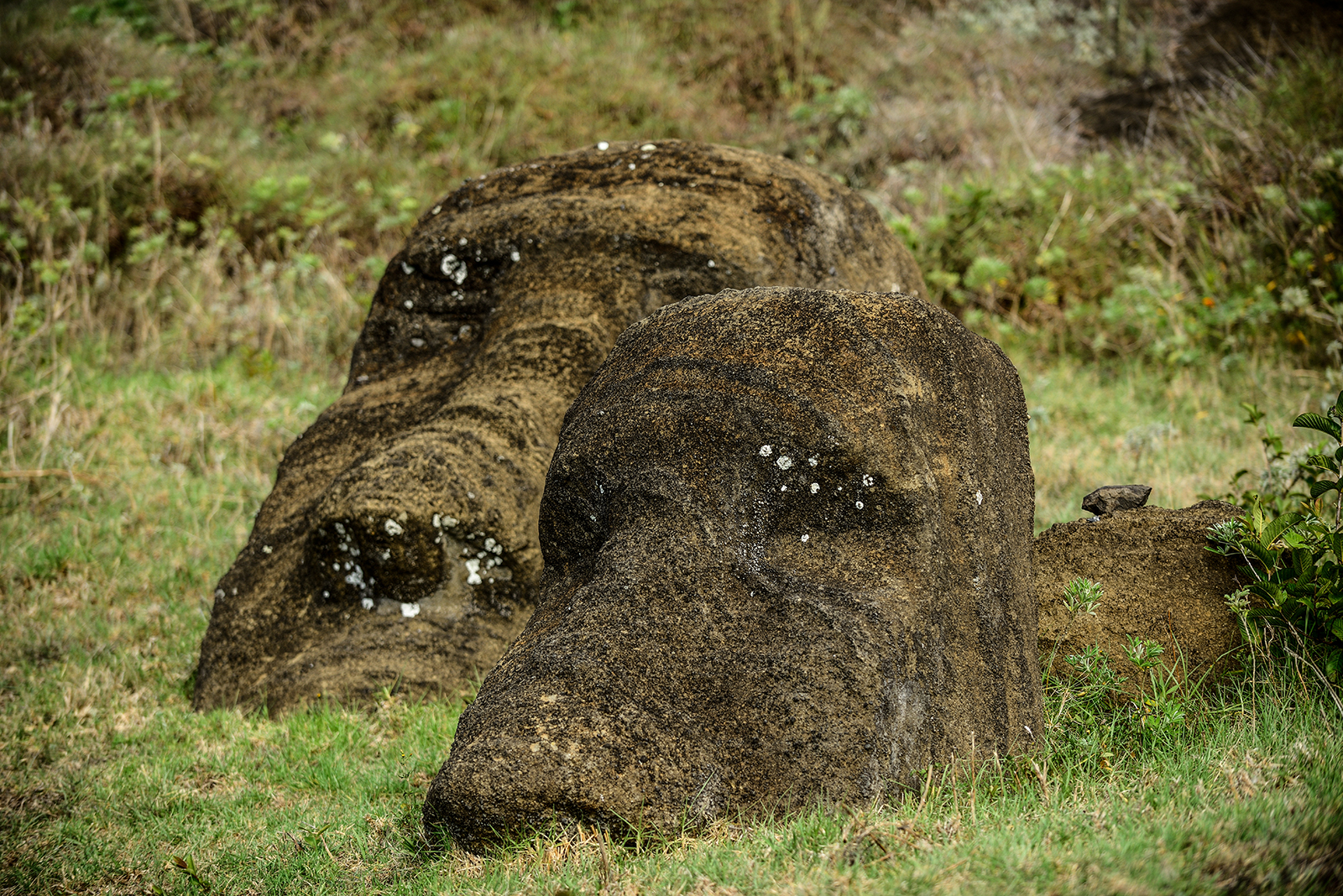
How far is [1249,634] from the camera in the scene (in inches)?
123

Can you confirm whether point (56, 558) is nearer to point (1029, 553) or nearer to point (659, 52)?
point (1029, 553)

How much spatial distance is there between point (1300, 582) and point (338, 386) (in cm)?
685

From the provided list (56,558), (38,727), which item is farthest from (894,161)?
(38,727)

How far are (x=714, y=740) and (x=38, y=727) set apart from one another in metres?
3.14

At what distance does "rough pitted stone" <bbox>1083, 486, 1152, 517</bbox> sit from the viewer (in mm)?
3633

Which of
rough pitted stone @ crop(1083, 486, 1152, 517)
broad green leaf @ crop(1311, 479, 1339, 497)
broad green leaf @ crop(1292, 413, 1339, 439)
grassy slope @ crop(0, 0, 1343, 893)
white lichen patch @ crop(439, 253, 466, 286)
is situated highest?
broad green leaf @ crop(1292, 413, 1339, 439)

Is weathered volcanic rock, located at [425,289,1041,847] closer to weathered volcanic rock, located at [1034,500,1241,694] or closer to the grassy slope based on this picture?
the grassy slope

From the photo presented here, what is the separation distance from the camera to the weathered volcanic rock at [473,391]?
162 inches

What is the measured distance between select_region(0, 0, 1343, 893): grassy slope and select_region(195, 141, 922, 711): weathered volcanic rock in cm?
29

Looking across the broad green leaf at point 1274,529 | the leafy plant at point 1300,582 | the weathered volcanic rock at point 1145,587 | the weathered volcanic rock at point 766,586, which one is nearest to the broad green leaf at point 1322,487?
the leafy plant at point 1300,582

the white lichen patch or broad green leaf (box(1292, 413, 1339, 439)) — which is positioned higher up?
broad green leaf (box(1292, 413, 1339, 439))

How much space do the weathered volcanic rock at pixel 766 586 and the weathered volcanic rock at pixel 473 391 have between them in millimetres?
1134

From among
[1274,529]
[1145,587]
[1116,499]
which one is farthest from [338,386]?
[1274,529]

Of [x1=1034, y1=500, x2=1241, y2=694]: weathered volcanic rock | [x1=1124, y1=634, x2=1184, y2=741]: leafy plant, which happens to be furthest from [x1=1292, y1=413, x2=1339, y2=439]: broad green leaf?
[x1=1124, y1=634, x2=1184, y2=741]: leafy plant
